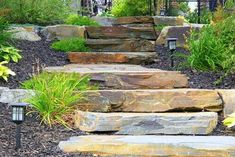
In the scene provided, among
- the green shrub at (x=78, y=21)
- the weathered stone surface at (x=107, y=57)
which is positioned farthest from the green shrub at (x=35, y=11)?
the weathered stone surface at (x=107, y=57)

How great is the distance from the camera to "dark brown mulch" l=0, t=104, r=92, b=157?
4.02 metres

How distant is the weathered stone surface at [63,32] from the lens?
8.58 meters

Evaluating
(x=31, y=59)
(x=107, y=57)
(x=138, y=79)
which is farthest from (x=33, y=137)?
(x=107, y=57)

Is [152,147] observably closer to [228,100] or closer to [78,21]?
[228,100]

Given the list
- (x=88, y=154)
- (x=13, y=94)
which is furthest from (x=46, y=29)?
(x=88, y=154)

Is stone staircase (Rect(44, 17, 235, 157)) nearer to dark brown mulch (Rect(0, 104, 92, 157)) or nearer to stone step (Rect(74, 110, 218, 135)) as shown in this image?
stone step (Rect(74, 110, 218, 135))

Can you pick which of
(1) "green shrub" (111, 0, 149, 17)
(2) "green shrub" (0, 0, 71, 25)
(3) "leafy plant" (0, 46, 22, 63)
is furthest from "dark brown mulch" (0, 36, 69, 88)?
(1) "green shrub" (111, 0, 149, 17)

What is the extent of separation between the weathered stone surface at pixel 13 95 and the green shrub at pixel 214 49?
2.17m

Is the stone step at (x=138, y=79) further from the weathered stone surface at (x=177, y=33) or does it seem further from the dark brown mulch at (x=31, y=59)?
the weathered stone surface at (x=177, y=33)

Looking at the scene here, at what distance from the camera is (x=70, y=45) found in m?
7.82

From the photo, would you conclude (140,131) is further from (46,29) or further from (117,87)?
(46,29)

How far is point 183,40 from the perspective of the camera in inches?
325

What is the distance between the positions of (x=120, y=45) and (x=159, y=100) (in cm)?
300

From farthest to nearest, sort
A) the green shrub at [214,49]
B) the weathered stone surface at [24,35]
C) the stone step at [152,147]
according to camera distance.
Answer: the weathered stone surface at [24,35] → the green shrub at [214,49] → the stone step at [152,147]
